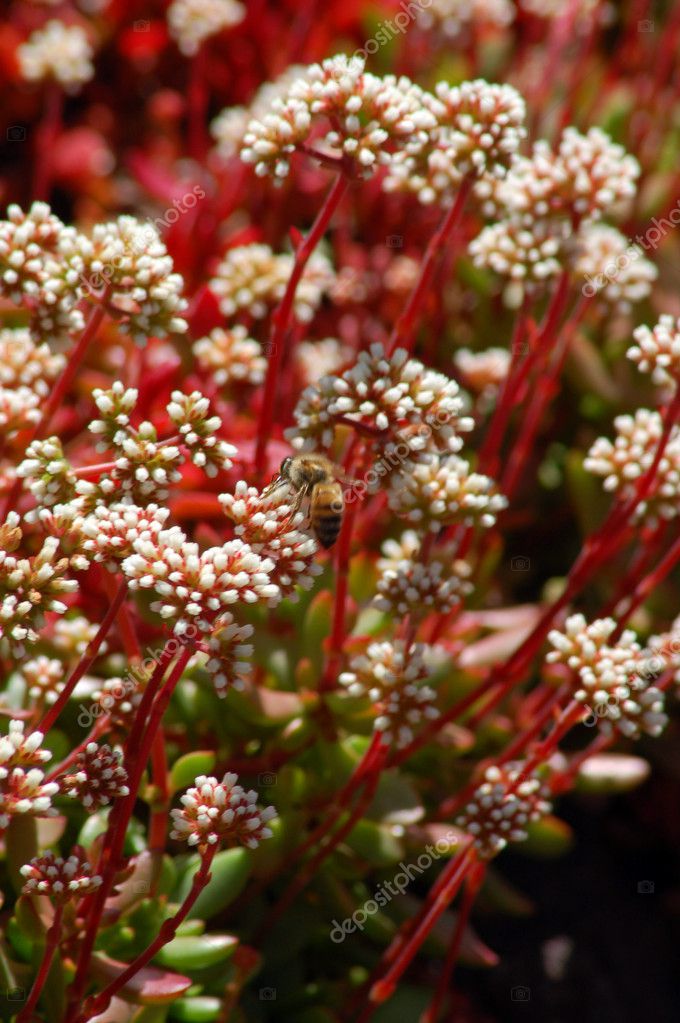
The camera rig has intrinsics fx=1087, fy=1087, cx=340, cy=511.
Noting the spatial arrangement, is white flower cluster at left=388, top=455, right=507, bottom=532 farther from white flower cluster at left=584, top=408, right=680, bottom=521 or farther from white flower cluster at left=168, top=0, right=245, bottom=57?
white flower cluster at left=168, top=0, right=245, bottom=57

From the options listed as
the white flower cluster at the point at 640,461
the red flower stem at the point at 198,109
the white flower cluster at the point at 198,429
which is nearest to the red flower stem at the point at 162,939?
the white flower cluster at the point at 198,429

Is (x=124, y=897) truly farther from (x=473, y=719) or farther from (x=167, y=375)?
(x=167, y=375)

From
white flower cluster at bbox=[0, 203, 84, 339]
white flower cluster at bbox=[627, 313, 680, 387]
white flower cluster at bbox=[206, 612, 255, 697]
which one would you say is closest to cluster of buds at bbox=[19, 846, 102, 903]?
white flower cluster at bbox=[206, 612, 255, 697]

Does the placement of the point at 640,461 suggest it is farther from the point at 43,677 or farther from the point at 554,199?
the point at 43,677

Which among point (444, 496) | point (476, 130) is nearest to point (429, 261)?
point (476, 130)

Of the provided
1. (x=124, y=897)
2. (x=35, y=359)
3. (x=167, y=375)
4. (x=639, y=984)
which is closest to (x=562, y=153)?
(x=167, y=375)

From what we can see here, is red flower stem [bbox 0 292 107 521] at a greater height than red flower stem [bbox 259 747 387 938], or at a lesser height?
greater
